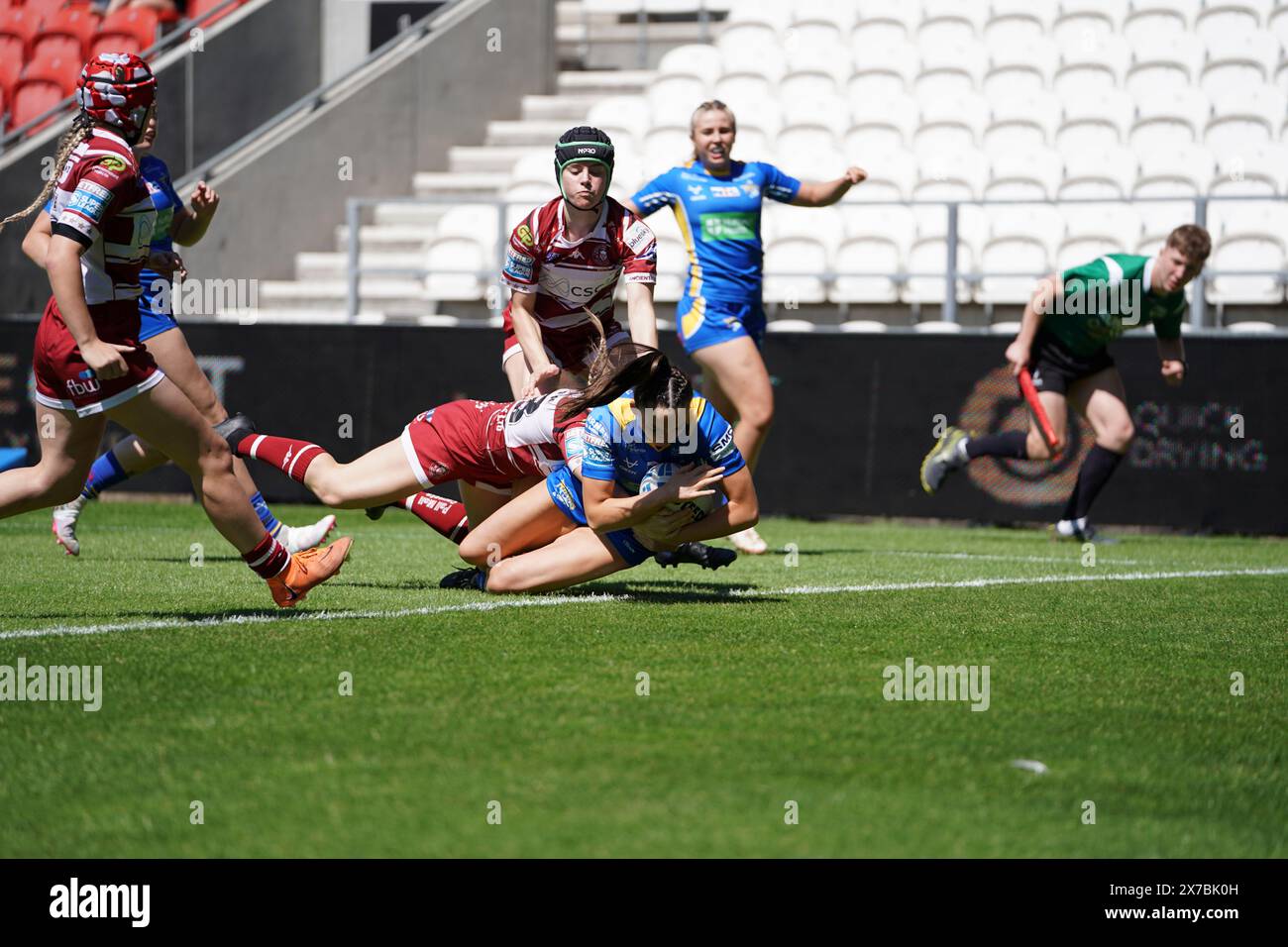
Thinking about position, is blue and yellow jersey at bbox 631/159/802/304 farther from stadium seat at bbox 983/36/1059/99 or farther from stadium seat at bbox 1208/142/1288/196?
stadium seat at bbox 983/36/1059/99

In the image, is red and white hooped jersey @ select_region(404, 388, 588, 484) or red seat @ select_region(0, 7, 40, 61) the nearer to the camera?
red and white hooped jersey @ select_region(404, 388, 588, 484)

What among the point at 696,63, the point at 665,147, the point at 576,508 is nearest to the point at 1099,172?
the point at 665,147

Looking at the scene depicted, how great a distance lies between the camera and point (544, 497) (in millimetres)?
→ 7168

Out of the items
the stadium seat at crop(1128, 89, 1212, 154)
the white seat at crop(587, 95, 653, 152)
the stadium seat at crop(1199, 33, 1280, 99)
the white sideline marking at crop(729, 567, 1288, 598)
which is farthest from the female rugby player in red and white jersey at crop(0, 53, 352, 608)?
the stadium seat at crop(1199, 33, 1280, 99)

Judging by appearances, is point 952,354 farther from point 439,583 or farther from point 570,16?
point 570,16

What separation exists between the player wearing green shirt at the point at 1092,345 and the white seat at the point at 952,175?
4.57 m

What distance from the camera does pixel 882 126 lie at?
16953 mm

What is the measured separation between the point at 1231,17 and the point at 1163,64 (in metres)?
0.87

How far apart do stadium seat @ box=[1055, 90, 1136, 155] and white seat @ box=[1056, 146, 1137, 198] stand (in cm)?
12

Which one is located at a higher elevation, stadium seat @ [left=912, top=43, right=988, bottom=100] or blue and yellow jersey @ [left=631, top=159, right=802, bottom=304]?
stadium seat @ [left=912, top=43, right=988, bottom=100]

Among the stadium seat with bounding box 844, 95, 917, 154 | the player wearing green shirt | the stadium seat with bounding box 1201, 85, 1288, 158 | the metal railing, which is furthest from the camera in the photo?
the stadium seat with bounding box 844, 95, 917, 154

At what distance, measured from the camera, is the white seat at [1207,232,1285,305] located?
44.8 ft

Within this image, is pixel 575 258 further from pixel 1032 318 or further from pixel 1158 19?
pixel 1158 19

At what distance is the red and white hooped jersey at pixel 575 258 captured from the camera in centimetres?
807
